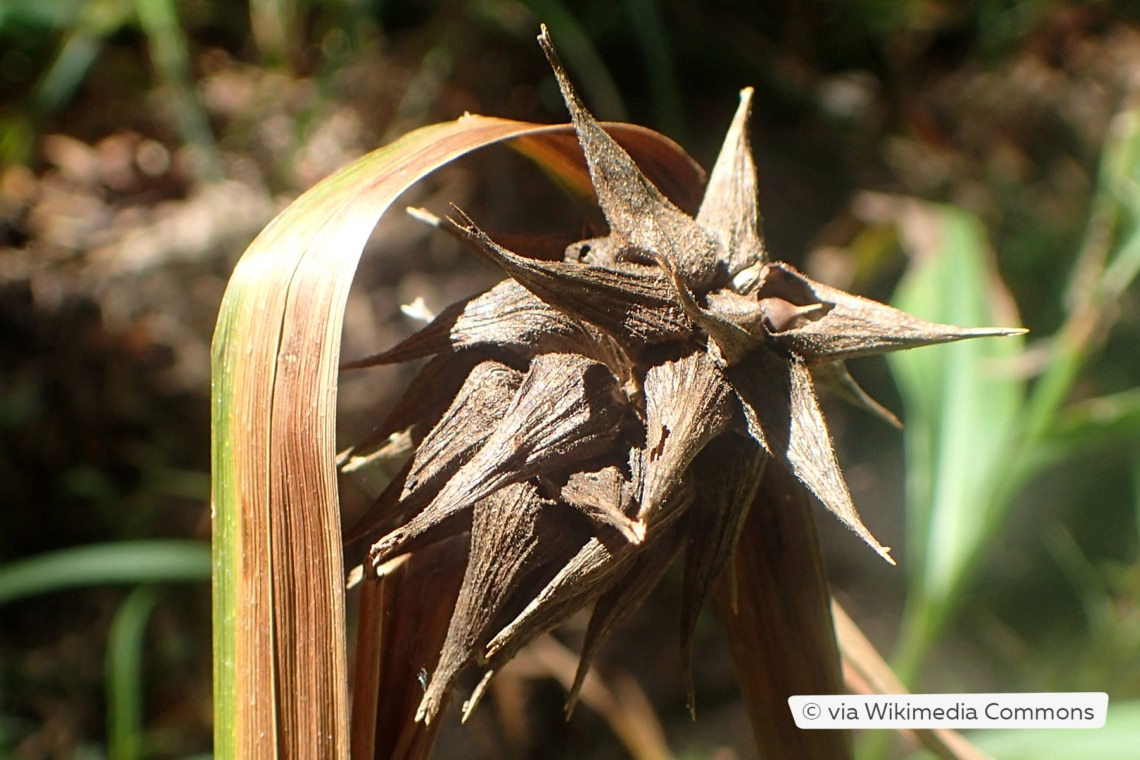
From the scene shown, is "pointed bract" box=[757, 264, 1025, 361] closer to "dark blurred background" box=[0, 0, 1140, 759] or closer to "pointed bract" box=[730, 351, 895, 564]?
"pointed bract" box=[730, 351, 895, 564]

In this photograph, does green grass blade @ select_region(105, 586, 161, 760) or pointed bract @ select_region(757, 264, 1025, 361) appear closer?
pointed bract @ select_region(757, 264, 1025, 361)

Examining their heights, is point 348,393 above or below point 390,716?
above

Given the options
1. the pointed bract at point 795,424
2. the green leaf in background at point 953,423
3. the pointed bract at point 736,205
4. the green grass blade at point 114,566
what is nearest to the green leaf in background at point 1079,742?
the green leaf in background at point 953,423

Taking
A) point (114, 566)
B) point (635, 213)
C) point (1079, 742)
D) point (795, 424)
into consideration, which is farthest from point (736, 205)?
point (114, 566)

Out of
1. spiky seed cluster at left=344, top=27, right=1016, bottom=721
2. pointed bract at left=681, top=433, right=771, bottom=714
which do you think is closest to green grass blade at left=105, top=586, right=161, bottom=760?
spiky seed cluster at left=344, top=27, right=1016, bottom=721

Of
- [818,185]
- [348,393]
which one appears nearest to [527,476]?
[348,393]

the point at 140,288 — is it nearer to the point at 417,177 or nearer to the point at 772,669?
the point at 417,177

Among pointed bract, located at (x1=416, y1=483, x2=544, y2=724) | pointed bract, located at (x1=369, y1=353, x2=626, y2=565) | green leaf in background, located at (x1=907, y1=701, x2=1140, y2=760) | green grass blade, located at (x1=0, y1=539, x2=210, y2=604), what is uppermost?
green grass blade, located at (x1=0, y1=539, x2=210, y2=604)
